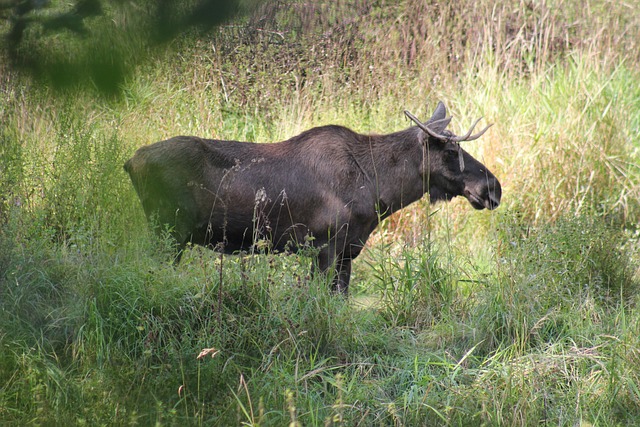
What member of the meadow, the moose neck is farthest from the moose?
the meadow

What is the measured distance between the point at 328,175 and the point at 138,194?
1.42 meters

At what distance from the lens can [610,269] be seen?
249 inches

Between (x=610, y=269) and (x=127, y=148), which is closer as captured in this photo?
(x=610, y=269)

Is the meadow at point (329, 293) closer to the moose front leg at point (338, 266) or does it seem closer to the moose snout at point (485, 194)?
the moose front leg at point (338, 266)

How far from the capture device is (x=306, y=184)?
6.42 m

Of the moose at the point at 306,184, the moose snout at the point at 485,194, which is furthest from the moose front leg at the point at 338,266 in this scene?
the moose snout at the point at 485,194

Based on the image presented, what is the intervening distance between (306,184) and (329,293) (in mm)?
1345

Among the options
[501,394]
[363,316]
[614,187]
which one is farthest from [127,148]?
[614,187]

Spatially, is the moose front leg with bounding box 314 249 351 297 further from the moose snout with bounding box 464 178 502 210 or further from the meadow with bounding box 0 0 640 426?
the moose snout with bounding box 464 178 502 210

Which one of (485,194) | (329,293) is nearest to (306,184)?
(329,293)

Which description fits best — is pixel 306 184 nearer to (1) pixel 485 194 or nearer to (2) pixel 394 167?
(2) pixel 394 167

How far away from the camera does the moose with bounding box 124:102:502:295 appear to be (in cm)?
607

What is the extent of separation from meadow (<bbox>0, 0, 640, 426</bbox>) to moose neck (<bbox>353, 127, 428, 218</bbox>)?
1.60 feet

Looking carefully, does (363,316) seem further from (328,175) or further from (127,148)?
(127,148)
